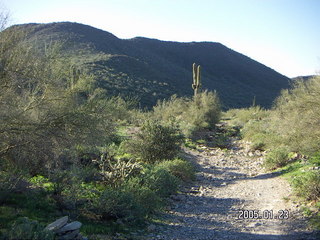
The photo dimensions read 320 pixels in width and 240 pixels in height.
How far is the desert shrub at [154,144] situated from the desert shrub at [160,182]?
2.78 meters

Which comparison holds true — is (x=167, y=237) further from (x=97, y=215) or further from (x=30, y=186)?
(x=30, y=186)

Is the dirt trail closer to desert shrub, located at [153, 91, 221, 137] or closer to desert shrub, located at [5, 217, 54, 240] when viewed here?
desert shrub, located at [5, 217, 54, 240]

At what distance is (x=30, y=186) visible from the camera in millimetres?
6664

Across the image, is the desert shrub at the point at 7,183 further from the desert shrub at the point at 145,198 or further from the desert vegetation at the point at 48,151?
the desert shrub at the point at 145,198

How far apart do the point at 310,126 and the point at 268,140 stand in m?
Answer: 5.62

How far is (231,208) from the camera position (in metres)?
7.65

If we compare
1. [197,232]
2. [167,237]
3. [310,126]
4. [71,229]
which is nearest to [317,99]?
[310,126]

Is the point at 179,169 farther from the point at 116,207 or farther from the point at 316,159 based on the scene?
the point at 116,207

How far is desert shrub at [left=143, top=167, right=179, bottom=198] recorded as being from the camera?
7953 mm

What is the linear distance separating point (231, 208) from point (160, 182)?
6.34 ft

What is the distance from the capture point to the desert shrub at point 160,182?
7953 millimetres

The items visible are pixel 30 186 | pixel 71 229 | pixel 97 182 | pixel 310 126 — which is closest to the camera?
pixel 71 229
